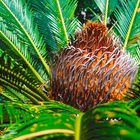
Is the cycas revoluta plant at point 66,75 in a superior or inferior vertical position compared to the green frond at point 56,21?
inferior

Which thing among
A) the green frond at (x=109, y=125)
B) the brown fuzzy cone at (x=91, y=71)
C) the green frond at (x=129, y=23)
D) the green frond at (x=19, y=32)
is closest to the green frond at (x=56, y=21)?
the green frond at (x=19, y=32)

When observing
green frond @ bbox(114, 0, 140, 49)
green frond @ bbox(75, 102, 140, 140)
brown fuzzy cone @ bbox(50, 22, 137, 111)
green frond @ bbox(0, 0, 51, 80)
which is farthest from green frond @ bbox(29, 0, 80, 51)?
green frond @ bbox(75, 102, 140, 140)

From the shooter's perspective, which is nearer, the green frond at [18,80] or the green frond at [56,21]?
the green frond at [18,80]

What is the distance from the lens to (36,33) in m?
3.89

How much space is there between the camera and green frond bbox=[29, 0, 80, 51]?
3957 millimetres

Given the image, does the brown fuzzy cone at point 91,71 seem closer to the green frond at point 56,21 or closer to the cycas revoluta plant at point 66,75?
the cycas revoluta plant at point 66,75

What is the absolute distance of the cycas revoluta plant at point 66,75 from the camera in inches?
42.3

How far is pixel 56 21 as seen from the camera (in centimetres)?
399

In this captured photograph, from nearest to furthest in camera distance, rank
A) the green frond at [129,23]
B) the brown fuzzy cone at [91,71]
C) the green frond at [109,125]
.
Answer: the green frond at [109,125]
the brown fuzzy cone at [91,71]
the green frond at [129,23]

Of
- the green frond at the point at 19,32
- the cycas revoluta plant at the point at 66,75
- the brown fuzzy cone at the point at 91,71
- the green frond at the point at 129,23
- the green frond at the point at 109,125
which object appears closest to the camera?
the green frond at the point at 109,125

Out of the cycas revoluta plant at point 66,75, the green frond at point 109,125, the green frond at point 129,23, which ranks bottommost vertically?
the green frond at point 109,125

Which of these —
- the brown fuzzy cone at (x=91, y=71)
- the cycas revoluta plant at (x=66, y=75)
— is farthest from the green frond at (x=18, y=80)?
the brown fuzzy cone at (x=91, y=71)

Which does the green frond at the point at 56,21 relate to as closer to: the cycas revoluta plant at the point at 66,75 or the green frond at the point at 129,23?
the cycas revoluta plant at the point at 66,75

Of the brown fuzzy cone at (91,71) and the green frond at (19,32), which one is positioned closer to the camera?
the brown fuzzy cone at (91,71)
